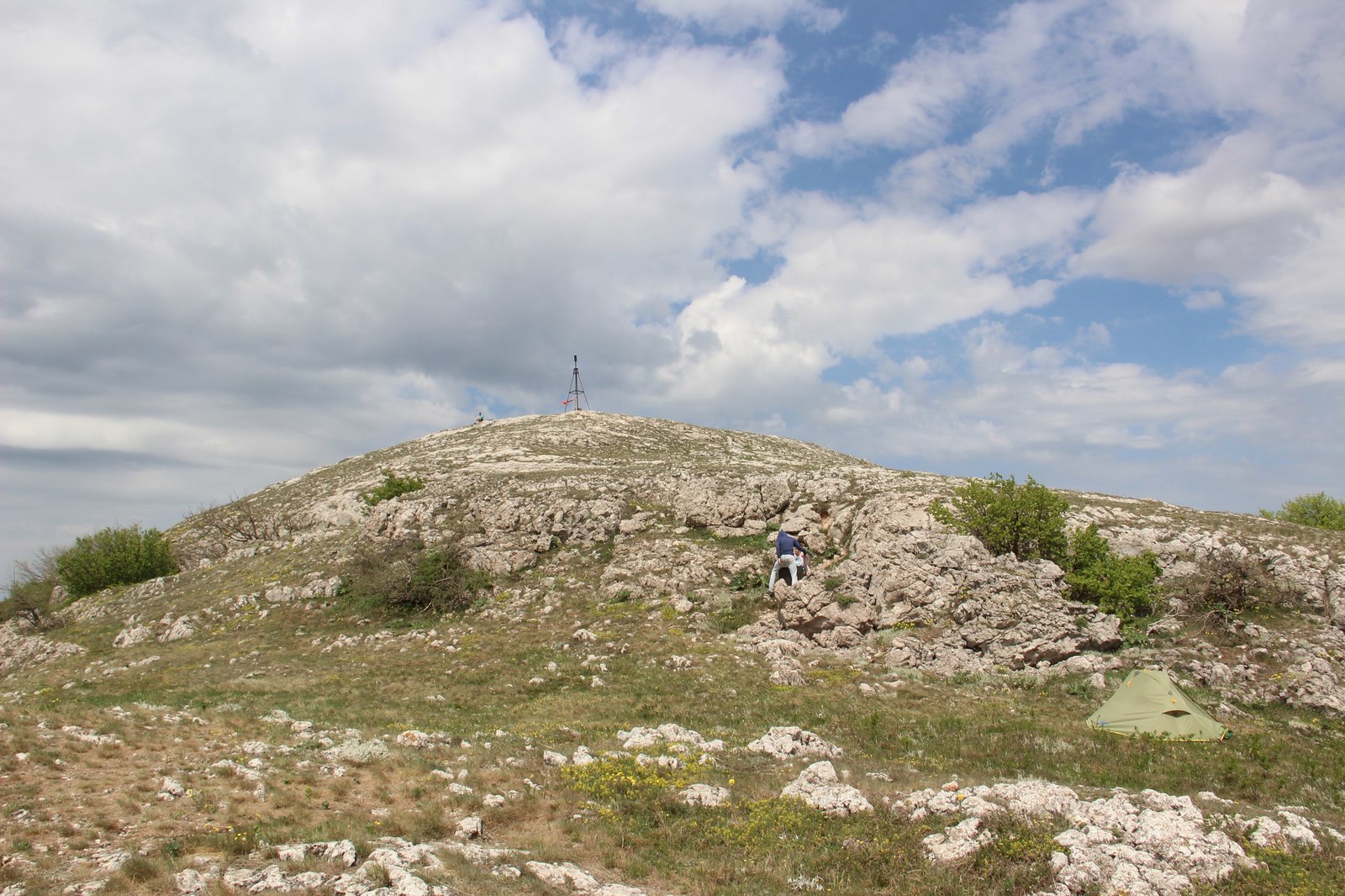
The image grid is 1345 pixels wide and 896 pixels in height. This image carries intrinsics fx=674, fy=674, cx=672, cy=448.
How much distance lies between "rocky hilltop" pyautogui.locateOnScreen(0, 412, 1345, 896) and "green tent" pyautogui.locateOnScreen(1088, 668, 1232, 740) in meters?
1.02

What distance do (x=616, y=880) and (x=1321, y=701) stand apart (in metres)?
21.1

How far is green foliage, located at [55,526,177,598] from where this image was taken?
4594 cm

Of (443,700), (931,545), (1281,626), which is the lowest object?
(443,700)

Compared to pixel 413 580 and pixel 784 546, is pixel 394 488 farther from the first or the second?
pixel 784 546

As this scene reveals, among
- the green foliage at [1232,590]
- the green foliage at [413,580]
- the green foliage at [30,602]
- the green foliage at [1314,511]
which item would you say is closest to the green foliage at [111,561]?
the green foliage at [30,602]

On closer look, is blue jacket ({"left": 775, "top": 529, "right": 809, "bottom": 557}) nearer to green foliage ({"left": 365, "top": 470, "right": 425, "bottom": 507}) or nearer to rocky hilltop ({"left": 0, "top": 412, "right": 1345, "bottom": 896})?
rocky hilltop ({"left": 0, "top": 412, "right": 1345, "bottom": 896})

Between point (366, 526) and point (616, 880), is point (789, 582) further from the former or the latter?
point (366, 526)

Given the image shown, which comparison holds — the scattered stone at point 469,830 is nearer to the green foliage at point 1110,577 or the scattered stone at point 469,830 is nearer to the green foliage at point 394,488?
the green foliage at point 1110,577

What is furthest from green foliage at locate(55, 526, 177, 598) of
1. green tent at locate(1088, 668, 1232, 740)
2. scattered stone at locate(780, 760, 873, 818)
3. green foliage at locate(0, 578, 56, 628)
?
green tent at locate(1088, 668, 1232, 740)

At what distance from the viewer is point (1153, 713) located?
17609 mm

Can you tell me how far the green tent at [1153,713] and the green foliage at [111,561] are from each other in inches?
2218

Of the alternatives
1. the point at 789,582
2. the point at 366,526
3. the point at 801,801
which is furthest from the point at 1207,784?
the point at 366,526

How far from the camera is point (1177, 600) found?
25.3m

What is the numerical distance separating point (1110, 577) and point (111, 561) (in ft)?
194
